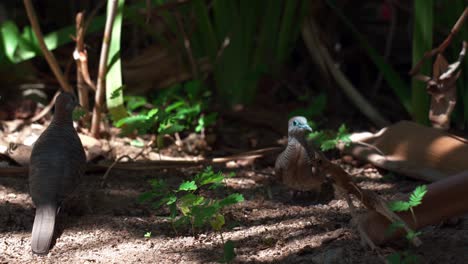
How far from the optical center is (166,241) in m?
3.02

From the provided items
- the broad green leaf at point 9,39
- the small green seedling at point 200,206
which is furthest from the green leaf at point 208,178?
the broad green leaf at point 9,39

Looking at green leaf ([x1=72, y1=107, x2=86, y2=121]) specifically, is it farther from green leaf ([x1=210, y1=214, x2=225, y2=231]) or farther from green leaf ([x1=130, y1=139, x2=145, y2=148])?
green leaf ([x1=210, y1=214, x2=225, y2=231])

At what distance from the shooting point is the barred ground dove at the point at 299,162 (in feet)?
10.9

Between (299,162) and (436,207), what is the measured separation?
853 millimetres

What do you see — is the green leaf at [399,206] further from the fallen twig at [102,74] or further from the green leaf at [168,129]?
the fallen twig at [102,74]

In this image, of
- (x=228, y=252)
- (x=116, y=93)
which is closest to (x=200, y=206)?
(x=228, y=252)

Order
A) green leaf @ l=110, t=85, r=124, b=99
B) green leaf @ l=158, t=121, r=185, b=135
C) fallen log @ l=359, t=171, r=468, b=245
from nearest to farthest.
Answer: fallen log @ l=359, t=171, r=468, b=245
green leaf @ l=158, t=121, r=185, b=135
green leaf @ l=110, t=85, r=124, b=99

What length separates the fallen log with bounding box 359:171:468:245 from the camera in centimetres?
257

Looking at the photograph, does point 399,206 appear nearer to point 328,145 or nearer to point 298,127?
point 298,127

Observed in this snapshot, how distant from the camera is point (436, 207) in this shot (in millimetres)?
2592

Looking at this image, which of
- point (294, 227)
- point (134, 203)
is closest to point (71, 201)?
point (134, 203)

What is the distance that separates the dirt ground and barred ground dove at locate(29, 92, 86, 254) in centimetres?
10

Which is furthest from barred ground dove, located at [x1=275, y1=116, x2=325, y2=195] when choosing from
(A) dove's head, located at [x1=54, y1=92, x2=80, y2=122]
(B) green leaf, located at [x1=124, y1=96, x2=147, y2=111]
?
(B) green leaf, located at [x1=124, y1=96, x2=147, y2=111]

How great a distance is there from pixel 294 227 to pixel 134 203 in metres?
0.84
